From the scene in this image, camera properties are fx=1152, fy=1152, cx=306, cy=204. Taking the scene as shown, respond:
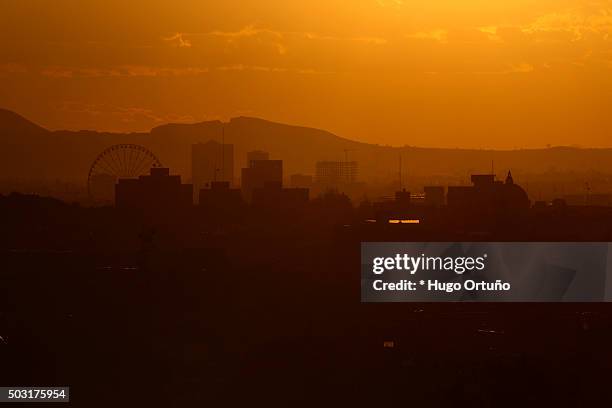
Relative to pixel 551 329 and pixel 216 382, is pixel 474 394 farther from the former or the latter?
pixel 551 329

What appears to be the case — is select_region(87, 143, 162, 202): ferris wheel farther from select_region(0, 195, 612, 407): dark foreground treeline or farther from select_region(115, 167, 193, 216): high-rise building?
select_region(0, 195, 612, 407): dark foreground treeline

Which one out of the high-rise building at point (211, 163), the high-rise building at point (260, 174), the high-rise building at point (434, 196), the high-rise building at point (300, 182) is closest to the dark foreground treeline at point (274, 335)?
the high-rise building at point (434, 196)

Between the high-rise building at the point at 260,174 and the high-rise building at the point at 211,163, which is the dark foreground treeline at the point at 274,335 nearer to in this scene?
the high-rise building at the point at 260,174

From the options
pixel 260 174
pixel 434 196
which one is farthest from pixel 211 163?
pixel 434 196

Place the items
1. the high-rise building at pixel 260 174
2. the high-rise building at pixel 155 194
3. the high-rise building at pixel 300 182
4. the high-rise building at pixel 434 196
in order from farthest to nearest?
the high-rise building at pixel 300 182
the high-rise building at pixel 260 174
the high-rise building at pixel 434 196
the high-rise building at pixel 155 194

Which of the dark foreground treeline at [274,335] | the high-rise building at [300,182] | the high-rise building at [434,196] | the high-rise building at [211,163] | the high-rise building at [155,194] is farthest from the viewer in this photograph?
the high-rise building at [300,182]

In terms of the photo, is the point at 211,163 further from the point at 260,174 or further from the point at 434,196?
the point at 434,196
